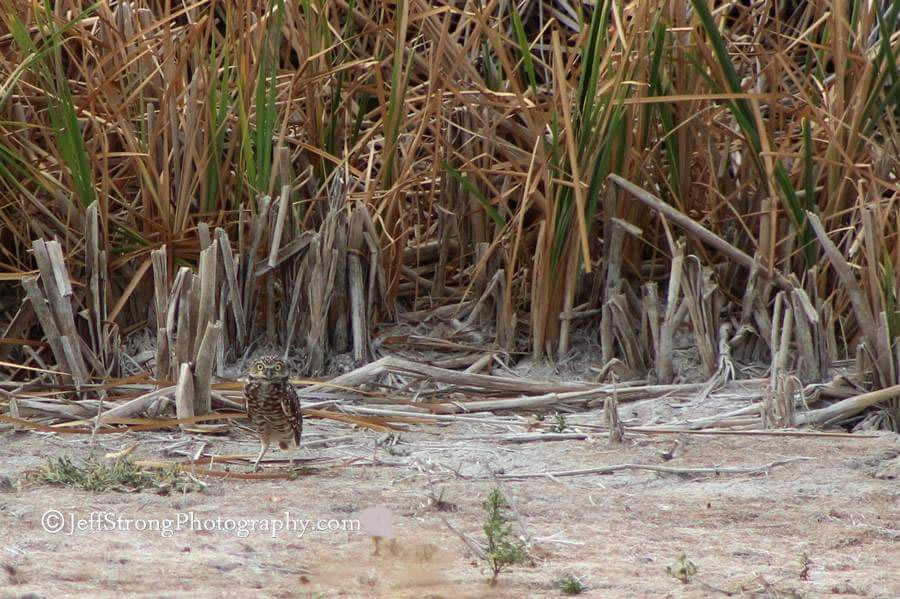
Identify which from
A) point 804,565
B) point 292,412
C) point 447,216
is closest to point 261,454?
point 292,412

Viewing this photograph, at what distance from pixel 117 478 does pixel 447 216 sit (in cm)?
189

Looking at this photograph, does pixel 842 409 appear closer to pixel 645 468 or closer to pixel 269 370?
pixel 645 468

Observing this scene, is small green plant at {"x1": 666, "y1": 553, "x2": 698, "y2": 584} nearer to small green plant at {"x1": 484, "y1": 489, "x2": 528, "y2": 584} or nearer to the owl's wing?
small green plant at {"x1": 484, "y1": 489, "x2": 528, "y2": 584}

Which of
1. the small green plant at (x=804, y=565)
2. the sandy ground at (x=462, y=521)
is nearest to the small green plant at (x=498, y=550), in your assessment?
the sandy ground at (x=462, y=521)

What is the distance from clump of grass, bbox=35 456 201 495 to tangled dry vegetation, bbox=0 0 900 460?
52 centimetres

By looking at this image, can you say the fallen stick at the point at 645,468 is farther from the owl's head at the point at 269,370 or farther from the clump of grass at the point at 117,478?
the clump of grass at the point at 117,478

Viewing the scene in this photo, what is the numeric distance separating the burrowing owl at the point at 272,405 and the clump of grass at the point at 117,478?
278mm

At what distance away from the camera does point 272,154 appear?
4.97m

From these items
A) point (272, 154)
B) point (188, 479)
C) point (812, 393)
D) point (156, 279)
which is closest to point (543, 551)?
point (188, 479)

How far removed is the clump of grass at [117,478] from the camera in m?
3.59

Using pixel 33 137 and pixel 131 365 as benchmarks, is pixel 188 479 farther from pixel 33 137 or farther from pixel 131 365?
pixel 33 137

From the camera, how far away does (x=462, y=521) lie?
3387 millimetres

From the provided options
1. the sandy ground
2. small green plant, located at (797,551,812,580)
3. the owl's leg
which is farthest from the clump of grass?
small green plant, located at (797,551,812,580)

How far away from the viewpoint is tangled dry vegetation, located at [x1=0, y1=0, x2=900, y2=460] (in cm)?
445
